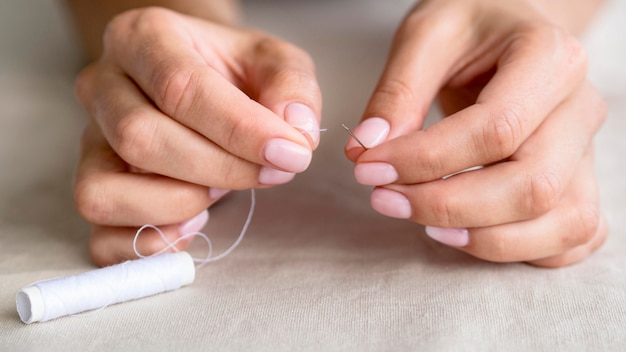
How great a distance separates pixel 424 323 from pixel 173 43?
0.50 metres

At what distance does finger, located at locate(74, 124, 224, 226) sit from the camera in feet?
3.08

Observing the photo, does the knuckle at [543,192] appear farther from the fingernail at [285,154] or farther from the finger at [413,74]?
the fingernail at [285,154]

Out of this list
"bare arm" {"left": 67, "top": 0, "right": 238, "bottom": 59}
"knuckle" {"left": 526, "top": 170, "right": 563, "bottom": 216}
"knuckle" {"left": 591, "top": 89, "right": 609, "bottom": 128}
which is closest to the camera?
"knuckle" {"left": 526, "top": 170, "right": 563, "bottom": 216}

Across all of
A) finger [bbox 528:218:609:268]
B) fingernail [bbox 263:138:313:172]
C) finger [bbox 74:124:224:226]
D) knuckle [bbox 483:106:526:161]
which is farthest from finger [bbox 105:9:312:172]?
finger [bbox 528:218:609:268]

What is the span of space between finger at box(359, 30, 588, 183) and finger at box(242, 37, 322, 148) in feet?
0.30

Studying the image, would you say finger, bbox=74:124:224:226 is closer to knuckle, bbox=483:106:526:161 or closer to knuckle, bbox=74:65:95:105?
knuckle, bbox=74:65:95:105

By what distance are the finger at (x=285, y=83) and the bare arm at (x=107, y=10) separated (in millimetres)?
375

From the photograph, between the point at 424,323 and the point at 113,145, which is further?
the point at 113,145

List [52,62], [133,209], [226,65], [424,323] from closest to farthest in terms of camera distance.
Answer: [424,323] < [133,209] < [226,65] < [52,62]

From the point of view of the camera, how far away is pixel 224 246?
1.03m

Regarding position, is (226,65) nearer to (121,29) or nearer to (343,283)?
(121,29)

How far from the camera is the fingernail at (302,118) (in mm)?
891

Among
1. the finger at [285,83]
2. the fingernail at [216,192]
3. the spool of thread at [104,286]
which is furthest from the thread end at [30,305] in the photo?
the finger at [285,83]

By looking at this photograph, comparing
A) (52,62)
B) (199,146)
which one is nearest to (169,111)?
(199,146)
